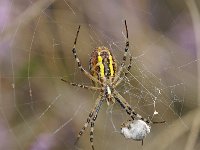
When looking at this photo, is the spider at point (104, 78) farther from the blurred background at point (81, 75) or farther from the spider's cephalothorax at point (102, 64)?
the blurred background at point (81, 75)

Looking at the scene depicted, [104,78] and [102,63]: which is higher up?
[102,63]

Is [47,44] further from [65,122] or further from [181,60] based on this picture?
[181,60]

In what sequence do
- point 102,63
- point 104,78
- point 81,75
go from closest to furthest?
point 102,63 < point 104,78 < point 81,75

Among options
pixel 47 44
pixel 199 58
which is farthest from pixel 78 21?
pixel 199 58

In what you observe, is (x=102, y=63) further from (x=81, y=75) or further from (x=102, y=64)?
(x=81, y=75)

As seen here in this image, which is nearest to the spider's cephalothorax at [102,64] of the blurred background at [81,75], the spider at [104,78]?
the spider at [104,78]

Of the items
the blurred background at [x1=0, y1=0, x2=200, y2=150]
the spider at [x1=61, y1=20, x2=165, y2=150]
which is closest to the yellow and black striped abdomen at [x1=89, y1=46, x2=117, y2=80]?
the spider at [x1=61, y1=20, x2=165, y2=150]

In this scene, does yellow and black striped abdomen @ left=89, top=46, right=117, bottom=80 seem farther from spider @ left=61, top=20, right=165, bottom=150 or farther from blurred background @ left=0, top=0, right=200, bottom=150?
blurred background @ left=0, top=0, right=200, bottom=150

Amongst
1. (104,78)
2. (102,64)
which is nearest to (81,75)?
(104,78)
